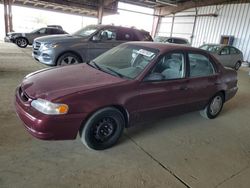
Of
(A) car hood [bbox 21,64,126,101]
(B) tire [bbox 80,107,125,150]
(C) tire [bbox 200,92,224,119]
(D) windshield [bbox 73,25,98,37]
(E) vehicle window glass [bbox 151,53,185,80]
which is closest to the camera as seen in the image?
(A) car hood [bbox 21,64,126,101]

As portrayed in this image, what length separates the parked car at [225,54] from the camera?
10.7m

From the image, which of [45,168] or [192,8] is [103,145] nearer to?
[45,168]

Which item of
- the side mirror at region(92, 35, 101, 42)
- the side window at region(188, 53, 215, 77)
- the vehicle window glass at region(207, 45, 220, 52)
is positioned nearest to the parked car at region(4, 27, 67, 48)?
the side mirror at region(92, 35, 101, 42)

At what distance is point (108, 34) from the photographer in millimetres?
6500

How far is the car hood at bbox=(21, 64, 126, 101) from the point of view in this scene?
226 cm

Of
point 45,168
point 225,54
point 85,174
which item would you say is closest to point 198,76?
point 85,174

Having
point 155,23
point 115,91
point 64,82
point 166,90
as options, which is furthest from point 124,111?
point 155,23

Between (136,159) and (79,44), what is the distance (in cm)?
443

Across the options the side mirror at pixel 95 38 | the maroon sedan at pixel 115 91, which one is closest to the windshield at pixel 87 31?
the side mirror at pixel 95 38

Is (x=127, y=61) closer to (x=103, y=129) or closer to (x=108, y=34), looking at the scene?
(x=103, y=129)

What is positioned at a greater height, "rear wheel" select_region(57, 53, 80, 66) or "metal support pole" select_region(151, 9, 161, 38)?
"metal support pole" select_region(151, 9, 161, 38)

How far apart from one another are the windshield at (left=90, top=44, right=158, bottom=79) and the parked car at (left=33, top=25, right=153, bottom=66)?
286 centimetres

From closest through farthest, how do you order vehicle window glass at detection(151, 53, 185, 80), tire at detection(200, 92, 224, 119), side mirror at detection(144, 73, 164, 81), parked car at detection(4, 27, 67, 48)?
side mirror at detection(144, 73, 164, 81)
vehicle window glass at detection(151, 53, 185, 80)
tire at detection(200, 92, 224, 119)
parked car at detection(4, 27, 67, 48)

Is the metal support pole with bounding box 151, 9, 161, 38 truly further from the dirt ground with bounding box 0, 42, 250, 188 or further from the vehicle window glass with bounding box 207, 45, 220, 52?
the dirt ground with bounding box 0, 42, 250, 188
